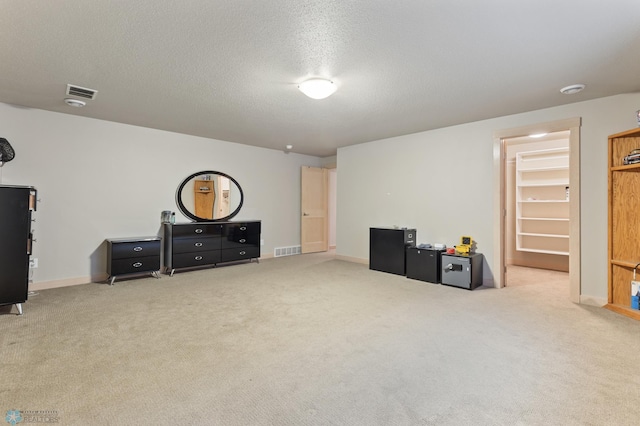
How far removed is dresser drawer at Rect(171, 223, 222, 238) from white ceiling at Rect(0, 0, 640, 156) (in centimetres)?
189

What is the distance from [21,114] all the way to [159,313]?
336 cm

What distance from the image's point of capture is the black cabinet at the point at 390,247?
198 inches

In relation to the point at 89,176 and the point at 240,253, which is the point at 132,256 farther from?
the point at 240,253

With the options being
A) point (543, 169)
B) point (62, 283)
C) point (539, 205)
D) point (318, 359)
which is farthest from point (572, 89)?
point (62, 283)

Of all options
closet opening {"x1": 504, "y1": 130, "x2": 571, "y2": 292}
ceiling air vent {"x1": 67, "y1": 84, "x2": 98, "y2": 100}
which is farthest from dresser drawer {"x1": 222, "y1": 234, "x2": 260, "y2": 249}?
closet opening {"x1": 504, "y1": 130, "x2": 571, "y2": 292}

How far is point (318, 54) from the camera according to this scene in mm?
2551

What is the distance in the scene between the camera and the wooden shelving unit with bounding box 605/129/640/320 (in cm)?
329

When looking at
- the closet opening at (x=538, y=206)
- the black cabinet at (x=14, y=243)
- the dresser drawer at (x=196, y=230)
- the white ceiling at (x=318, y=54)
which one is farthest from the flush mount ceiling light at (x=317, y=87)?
the closet opening at (x=538, y=206)

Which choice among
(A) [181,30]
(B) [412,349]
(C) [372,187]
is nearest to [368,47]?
(A) [181,30]

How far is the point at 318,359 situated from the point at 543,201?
5.54 meters

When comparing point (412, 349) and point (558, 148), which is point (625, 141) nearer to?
point (558, 148)

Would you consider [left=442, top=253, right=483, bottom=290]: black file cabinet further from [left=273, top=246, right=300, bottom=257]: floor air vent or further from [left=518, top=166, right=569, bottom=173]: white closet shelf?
[left=273, top=246, right=300, bottom=257]: floor air vent

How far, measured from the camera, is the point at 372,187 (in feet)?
19.6

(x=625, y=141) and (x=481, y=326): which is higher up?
(x=625, y=141)
